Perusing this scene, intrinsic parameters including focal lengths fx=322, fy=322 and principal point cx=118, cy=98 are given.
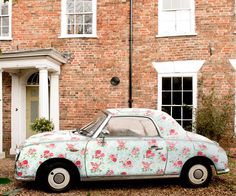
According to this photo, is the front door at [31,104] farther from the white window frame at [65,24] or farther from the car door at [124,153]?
the car door at [124,153]

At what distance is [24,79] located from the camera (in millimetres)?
11633

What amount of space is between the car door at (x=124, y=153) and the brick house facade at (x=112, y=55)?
461 cm

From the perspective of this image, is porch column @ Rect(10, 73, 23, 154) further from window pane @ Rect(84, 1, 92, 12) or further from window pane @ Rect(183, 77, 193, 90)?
window pane @ Rect(183, 77, 193, 90)

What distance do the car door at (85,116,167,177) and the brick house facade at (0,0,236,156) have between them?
4.61 m

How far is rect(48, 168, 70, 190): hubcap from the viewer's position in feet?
19.4

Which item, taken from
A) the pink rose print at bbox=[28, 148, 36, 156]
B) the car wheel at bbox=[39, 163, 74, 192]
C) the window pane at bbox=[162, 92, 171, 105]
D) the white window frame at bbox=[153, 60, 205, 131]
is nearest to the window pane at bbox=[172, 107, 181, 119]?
the window pane at bbox=[162, 92, 171, 105]

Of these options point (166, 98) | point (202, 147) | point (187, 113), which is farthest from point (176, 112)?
point (202, 147)

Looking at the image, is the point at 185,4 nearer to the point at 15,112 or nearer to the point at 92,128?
the point at 92,128

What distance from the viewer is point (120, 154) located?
603cm

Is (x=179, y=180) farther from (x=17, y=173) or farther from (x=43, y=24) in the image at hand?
(x=43, y=24)

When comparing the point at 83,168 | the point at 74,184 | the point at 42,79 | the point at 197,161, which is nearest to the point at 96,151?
the point at 83,168

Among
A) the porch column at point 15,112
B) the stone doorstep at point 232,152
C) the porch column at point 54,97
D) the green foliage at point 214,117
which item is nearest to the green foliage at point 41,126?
the porch column at point 54,97

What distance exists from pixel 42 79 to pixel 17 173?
4365 millimetres

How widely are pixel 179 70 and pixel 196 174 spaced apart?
502 cm
